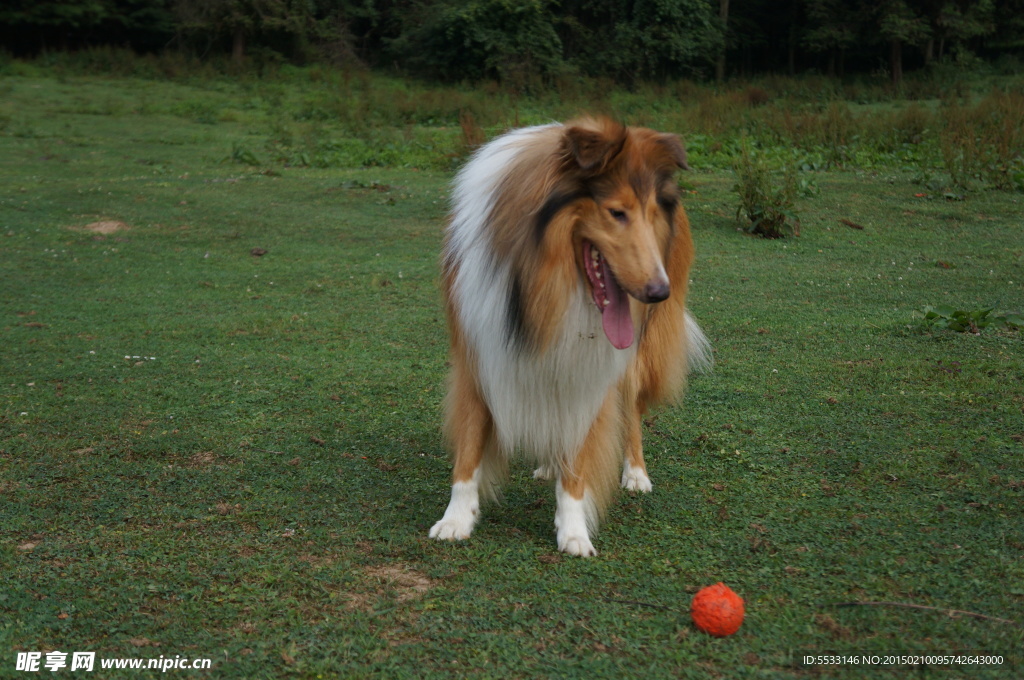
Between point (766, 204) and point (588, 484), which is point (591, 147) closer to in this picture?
point (588, 484)

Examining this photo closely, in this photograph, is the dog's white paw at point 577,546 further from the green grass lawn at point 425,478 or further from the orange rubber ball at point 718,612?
the orange rubber ball at point 718,612

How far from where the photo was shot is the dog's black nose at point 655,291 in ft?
10.2

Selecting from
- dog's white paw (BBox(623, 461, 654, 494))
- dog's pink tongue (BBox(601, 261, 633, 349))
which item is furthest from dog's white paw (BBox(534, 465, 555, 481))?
dog's pink tongue (BBox(601, 261, 633, 349))

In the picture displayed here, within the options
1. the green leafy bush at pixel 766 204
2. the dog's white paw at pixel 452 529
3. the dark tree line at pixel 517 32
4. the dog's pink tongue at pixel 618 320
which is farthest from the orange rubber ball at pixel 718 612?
the dark tree line at pixel 517 32

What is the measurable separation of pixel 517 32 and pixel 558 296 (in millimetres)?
27296

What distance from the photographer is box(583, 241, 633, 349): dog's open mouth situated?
3.29 m

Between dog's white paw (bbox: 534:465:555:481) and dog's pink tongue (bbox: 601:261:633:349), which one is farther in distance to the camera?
dog's white paw (bbox: 534:465:555:481)

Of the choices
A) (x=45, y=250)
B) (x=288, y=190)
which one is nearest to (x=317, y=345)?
(x=45, y=250)

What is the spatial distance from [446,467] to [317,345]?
7.88 feet

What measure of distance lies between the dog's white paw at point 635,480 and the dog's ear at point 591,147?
5.47 feet

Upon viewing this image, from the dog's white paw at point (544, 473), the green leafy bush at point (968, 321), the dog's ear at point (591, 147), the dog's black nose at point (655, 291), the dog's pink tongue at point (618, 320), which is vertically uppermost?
the dog's ear at point (591, 147)

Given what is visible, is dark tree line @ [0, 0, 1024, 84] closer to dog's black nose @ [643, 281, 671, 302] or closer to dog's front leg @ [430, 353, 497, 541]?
dog's front leg @ [430, 353, 497, 541]

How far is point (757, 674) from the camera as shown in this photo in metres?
2.67

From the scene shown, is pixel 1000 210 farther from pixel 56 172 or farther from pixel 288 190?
pixel 56 172
